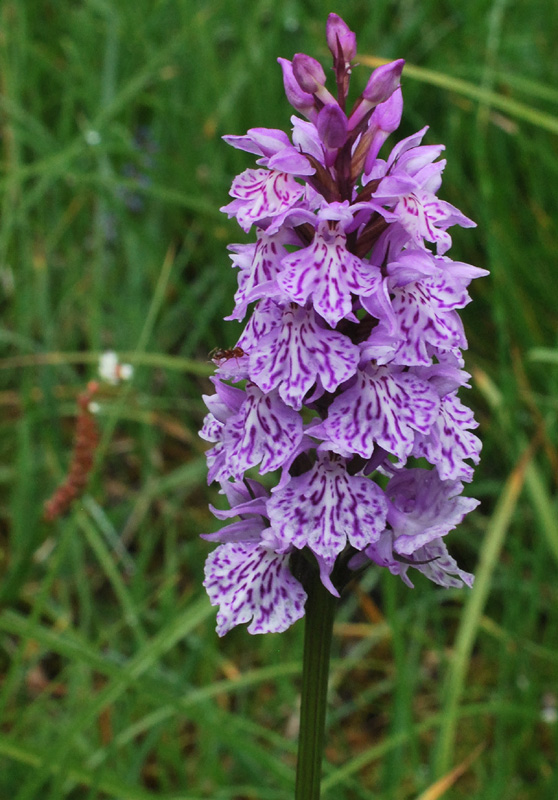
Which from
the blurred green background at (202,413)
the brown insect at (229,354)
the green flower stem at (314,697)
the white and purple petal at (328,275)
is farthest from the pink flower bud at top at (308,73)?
the blurred green background at (202,413)

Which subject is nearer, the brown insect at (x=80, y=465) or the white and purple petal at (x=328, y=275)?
the white and purple petal at (x=328, y=275)

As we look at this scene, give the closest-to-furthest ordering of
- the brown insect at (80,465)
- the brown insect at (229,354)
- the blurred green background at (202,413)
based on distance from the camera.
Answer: the brown insect at (229,354), the brown insect at (80,465), the blurred green background at (202,413)

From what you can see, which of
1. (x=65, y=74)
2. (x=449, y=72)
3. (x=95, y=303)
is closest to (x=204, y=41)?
(x=65, y=74)

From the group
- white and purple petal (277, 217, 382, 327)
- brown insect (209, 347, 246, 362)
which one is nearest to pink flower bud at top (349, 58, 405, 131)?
white and purple petal (277, 217, 382, 327)

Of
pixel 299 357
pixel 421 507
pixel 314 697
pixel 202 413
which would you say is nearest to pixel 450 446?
pixel 421 507

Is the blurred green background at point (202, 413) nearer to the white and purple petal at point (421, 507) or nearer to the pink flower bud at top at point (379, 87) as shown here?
the white and purple petal at point (421, 507)

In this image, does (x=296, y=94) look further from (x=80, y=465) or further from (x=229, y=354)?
(x=80, y=465)

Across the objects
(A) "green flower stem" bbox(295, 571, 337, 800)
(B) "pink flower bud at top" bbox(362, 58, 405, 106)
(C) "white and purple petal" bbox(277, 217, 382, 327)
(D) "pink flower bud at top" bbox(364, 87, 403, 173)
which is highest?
(B) "pink flower bud at top" bbox(362, 58, 405, 106)

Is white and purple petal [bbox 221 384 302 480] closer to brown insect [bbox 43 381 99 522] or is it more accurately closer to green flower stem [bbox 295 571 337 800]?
green flower stem [bbox 295 571 337 800]

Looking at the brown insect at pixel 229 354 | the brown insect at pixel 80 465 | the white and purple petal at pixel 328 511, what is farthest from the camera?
the brown insect at pixel 80 465
